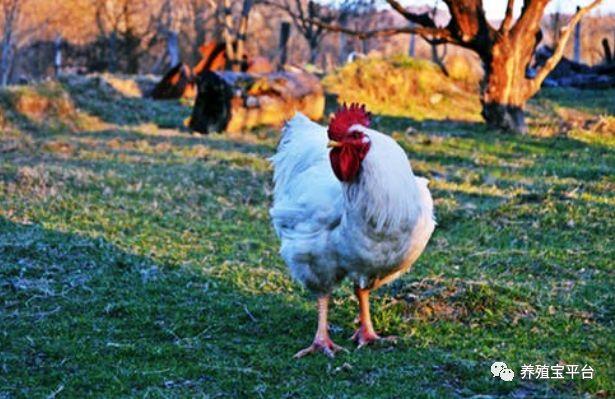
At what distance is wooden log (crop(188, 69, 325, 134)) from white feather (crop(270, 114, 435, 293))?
1002cm

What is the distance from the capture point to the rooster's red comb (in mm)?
3979

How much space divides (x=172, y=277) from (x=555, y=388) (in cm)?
318

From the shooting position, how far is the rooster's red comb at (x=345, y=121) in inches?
157

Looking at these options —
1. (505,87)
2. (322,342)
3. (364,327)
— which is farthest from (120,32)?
(322,342)

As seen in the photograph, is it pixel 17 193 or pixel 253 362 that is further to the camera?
pixel 17 193

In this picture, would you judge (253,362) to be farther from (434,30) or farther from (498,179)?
(434,30)

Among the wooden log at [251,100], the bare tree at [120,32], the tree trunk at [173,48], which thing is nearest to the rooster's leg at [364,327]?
the wooden log at [251,100]

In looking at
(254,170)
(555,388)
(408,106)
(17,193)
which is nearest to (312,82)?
(408,106)

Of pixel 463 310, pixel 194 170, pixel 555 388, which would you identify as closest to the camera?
pixel 555 388

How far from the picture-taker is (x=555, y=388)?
12.3 ft

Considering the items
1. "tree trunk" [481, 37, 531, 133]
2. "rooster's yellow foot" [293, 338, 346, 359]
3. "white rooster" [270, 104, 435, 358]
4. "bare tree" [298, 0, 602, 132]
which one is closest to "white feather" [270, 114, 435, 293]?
"white rooster" [270, 104, 435, 358]

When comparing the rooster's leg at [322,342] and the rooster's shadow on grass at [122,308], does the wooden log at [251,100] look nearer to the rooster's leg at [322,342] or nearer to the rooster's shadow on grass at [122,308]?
the rooster's shadow on grass at [122,308]

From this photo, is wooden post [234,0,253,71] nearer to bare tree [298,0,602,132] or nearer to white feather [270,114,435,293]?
bare tree [298,0,602,132]

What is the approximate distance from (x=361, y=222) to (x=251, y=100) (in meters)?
10.8
